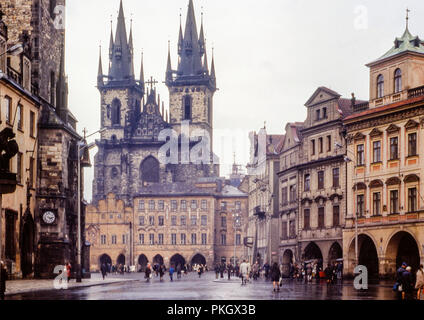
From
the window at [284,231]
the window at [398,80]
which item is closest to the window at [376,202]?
the window at [398,80]

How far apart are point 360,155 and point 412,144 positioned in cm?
704

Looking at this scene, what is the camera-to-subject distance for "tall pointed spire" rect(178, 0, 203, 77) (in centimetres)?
16025

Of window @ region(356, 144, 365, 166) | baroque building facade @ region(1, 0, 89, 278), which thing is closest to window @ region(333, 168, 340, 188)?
window @ region(356, 144, 365, 166)

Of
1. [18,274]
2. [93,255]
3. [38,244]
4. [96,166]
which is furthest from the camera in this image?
[96,166]

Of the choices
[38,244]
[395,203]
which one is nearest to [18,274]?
[38,244]

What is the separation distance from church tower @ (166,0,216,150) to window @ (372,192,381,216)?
323 ft

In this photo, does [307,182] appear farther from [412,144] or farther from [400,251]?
[412,144]

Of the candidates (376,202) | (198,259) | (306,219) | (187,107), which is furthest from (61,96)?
(187,107)

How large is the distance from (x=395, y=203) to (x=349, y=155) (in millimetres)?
7578

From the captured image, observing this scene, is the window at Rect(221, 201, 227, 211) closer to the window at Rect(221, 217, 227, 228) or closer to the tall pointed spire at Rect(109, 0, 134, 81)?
the window at Rect(221, 217, 227, 228)

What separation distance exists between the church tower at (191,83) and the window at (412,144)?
102371mm

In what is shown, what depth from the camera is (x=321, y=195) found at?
69875mm
